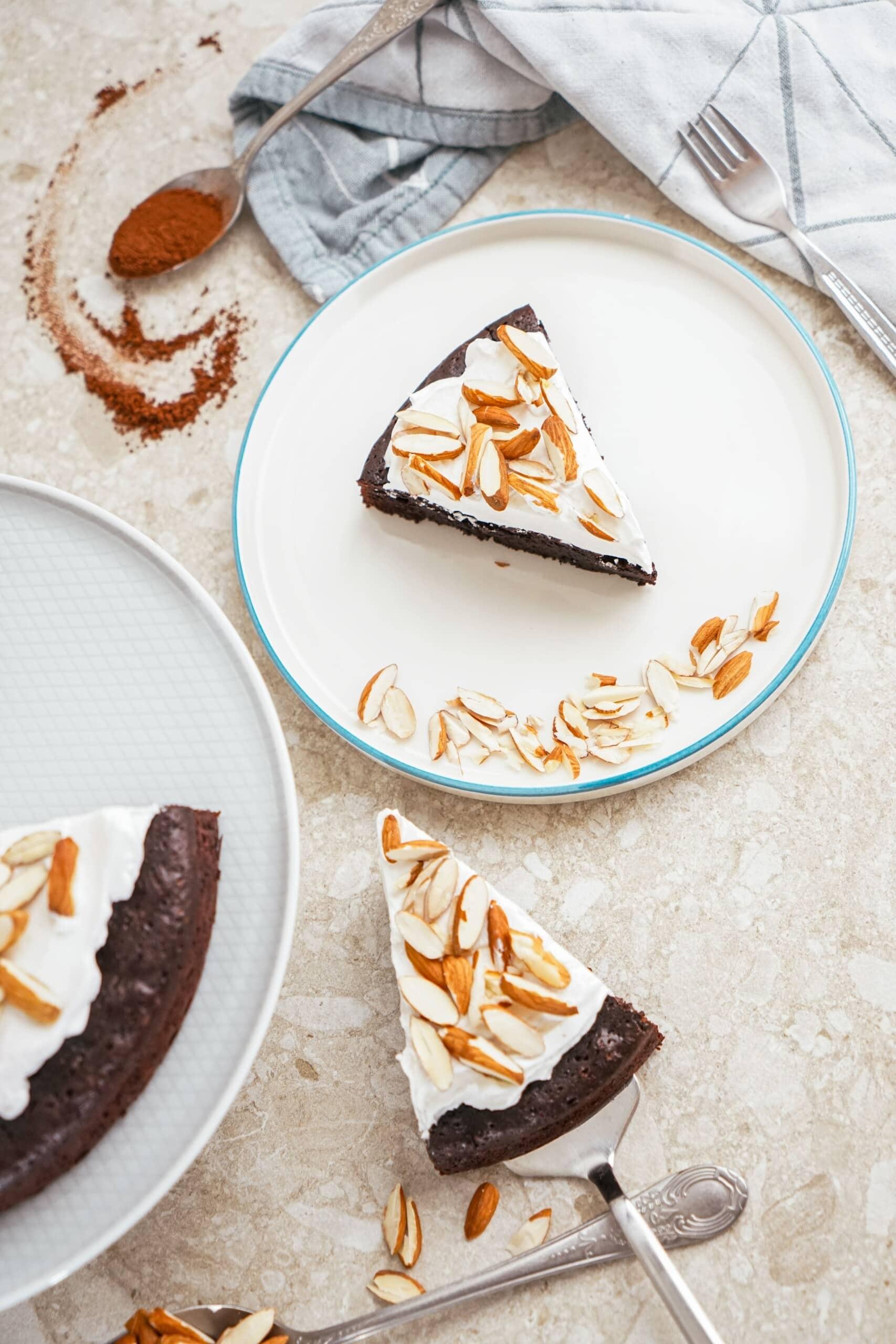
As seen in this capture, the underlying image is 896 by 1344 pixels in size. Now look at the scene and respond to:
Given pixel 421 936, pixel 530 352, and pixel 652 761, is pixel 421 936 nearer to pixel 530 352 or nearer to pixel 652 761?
pixel 652 761

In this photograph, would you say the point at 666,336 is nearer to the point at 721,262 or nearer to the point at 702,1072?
the point at 721,262

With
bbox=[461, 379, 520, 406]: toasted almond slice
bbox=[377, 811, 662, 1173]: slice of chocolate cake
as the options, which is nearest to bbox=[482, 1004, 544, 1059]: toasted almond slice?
bbox=[377, 811, 662, 1173]: slice of chocolate cake

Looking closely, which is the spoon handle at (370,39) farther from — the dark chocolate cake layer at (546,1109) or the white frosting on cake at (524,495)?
the dark chocolate cake layer at (546,1109)

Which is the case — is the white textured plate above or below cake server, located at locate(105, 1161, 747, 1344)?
above

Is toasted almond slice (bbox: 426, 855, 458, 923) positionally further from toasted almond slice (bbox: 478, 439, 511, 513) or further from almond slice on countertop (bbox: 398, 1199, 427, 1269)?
toasted almond slice (bbox: 478, 439, 511, 513)

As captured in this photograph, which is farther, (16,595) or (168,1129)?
(16,595)

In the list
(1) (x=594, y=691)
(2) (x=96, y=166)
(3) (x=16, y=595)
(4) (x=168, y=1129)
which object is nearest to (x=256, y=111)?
(2) (x=96, y=166)

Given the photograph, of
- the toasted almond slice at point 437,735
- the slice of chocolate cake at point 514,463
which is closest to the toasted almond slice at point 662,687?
the slice of chocolate cake at point 514,463

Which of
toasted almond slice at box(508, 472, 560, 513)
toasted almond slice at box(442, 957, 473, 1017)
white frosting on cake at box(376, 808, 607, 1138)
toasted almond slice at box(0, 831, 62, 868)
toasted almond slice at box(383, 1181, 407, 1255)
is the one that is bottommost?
toasted almond slice at box(383, 1181, 407, 1255)
